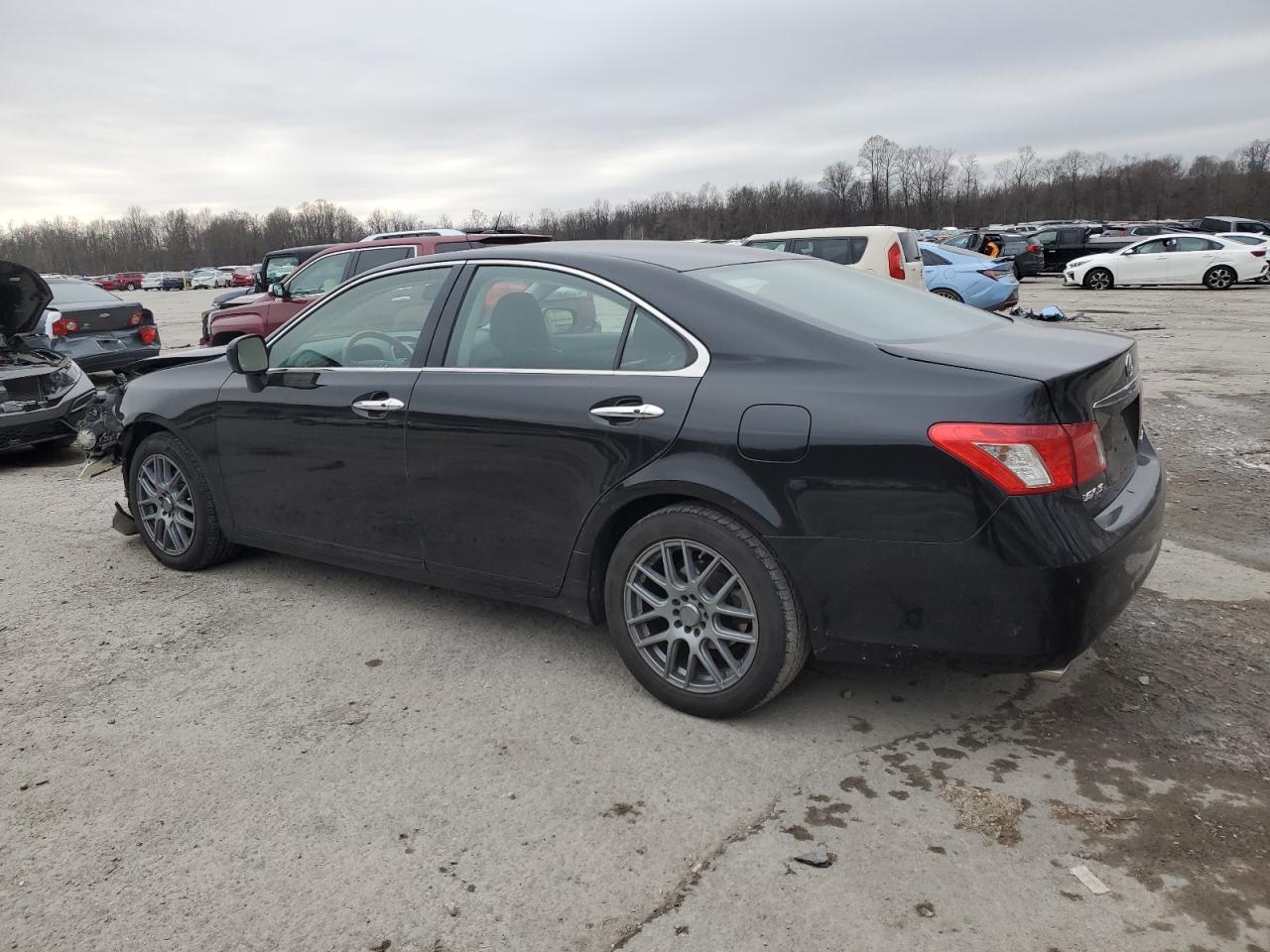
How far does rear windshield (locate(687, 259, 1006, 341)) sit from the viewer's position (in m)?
3.36

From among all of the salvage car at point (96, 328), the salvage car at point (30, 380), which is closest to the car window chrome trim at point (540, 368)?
the salvage car at point (30, 380)

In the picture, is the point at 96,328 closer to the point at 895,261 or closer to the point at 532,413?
the point at 895,261

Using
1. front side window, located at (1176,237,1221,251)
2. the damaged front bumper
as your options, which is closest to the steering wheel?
the damaged front bumper

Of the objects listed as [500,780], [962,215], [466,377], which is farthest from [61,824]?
[962,215]

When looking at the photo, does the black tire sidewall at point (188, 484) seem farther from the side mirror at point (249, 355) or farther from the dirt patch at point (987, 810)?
the dirt patch at point (987, 810)

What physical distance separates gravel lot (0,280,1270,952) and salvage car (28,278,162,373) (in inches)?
324

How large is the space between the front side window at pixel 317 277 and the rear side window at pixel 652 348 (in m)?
7.98

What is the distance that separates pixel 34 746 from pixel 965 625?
3122mm

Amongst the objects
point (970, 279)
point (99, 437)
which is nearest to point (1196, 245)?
point (970, 279)

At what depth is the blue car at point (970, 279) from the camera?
15516 mm

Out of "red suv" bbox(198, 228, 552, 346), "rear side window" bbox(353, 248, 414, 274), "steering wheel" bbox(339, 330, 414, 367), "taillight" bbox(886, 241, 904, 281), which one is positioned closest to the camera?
"steering wheel" bbox(339, 330, 414, 367)

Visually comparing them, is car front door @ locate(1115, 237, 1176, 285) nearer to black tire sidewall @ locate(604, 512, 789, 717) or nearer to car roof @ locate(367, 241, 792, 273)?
car roof @ locate(367, 241, 792, 273)

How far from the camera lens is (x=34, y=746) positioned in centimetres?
334

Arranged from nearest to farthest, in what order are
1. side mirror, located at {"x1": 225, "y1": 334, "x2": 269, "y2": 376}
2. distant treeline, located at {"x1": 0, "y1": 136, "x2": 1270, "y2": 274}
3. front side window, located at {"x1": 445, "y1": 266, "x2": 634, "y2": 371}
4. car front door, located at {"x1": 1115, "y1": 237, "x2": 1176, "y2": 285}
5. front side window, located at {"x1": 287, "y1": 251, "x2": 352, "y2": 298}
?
front side window, located at {"x1": 445, "y1": 266, "x2": 634, "y2": 371}, side mirror, located at {"x1": 225, "y1": 334, "x2": 269, "y2": 376}, front side window, located at {"x1": 287, "y1": 251, "x2": 352, "y2": 298}, car front door, located at {"x1": 1115, "y1": 237, "x2": 1176, "y2": 285}, distant treeline, located at {"x1": 0, "y1": 136, "x2": 1270, "y2": 274}
